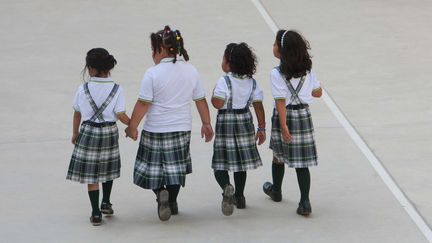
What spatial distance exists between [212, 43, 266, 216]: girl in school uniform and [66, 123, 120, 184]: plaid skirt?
850 millimetres

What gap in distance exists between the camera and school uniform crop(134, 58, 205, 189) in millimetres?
7836

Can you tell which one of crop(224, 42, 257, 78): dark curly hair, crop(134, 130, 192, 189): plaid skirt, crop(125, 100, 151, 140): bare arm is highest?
crop(224, 42, 257, 78): dark curly hair

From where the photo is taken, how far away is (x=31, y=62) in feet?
41.8

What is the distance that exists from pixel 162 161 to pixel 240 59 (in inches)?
39.1

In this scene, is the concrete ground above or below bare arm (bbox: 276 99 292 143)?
below

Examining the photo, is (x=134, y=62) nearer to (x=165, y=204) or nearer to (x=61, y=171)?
(x=61, y=171)

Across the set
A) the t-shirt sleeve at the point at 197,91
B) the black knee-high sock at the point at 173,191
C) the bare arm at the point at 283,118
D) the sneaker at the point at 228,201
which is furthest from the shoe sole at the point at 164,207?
the bare arm at the point at 283,118

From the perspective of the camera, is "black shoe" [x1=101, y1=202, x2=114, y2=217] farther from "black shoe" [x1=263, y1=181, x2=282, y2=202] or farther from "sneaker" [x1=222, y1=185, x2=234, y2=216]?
"black shoe" [x1=263, y1=181, x2=282, y2=202]

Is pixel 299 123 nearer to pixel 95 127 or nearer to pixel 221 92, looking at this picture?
pixel 221 92

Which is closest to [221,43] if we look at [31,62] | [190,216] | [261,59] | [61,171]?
[261,59]

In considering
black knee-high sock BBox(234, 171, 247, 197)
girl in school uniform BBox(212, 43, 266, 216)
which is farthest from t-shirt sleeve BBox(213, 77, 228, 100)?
black knee-high sock BBox(234, 171, 247, 197)

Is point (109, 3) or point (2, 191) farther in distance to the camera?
point (109, 3)

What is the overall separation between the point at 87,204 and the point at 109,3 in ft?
24.3

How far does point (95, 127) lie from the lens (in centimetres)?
782
